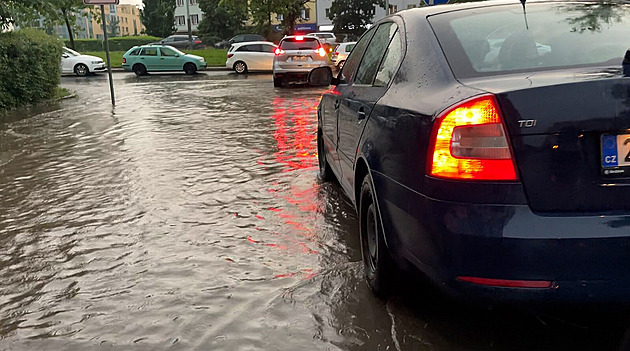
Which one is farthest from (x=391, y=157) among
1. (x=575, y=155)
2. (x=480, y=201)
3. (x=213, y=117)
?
(x=213, y=117)

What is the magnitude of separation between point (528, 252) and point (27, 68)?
15.1m

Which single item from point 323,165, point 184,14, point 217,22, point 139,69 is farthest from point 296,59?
point 184,14

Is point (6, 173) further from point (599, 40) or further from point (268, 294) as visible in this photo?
point (599, 40)

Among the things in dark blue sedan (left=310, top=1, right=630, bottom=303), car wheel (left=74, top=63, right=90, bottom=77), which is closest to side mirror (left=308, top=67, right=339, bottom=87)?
dark blue sedan (left=310, top=1, right=630, bottom=303)

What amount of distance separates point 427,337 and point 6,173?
20.9 feet

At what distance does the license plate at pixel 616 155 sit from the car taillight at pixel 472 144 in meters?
0.35

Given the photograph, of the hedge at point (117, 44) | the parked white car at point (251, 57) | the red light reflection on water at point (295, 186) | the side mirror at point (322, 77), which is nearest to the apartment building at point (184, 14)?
the hedge at point (117, 44)

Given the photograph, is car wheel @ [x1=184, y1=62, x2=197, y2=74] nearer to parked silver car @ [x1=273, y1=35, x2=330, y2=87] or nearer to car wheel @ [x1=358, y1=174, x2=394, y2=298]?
parked silver car @ [x1=273, y1=35, x2=330, y2=87]

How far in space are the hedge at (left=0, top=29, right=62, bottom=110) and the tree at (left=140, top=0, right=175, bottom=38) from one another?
66.3 m

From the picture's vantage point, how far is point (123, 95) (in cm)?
1828

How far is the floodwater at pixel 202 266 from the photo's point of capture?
3.13 metres

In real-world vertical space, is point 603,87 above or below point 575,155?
above

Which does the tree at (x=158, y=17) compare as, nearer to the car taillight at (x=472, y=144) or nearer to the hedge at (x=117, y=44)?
the hedge at (x=117, y=44)

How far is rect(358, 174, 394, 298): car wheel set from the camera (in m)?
3.25
